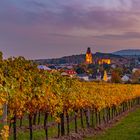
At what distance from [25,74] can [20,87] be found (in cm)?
58

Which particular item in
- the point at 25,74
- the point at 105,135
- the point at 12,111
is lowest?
the point at 105,135

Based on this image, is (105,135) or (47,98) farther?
(105,135)

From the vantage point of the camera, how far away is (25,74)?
59.4ft

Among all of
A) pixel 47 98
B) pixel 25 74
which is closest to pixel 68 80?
pixel 47 98

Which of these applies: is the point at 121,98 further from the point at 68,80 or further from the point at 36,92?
the point at 36,92

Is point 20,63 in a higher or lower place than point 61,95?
higher

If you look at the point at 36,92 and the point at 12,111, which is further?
the point at 36,92

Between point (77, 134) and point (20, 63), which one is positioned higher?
point (20, 63)

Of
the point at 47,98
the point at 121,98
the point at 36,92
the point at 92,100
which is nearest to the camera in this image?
the point at 36,92

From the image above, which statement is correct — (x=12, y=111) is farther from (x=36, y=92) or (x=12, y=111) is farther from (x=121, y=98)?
(x=121, y=98)

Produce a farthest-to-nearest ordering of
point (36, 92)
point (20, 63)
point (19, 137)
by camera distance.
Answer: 1. point (19, 137)
2. point (36, 92)
3. point (20, 63)

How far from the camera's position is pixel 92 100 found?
30.8 meters

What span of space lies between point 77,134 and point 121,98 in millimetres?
21665

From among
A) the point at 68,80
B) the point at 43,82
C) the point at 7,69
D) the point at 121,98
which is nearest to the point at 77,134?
the point at 68,80
